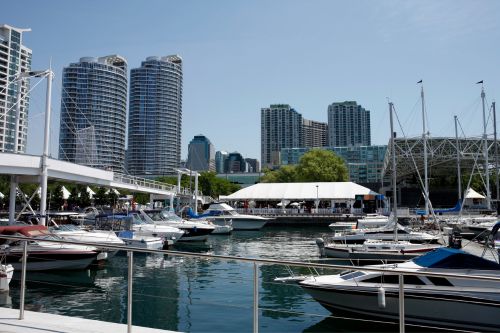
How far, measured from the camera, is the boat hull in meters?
11.0

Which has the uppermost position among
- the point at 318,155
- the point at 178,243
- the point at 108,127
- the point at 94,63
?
the point at 94,63

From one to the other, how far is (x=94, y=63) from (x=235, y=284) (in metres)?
119

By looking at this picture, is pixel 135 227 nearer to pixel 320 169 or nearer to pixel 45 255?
pixel 45 255

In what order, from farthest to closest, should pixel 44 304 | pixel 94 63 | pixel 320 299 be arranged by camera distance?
1. pixel 94 63
2. pixel 44 304
3. pixel 320 299

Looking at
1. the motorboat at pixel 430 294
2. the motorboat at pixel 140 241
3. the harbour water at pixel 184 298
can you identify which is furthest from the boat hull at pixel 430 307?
the motorboat at pixel 140 241

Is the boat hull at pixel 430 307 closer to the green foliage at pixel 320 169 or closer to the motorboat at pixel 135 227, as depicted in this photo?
the motorboat at pixel 135 227

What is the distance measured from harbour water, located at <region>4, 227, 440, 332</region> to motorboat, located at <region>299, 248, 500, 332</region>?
0.73m

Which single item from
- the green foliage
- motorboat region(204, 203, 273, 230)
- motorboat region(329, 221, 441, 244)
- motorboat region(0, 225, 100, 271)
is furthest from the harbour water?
the green foliage

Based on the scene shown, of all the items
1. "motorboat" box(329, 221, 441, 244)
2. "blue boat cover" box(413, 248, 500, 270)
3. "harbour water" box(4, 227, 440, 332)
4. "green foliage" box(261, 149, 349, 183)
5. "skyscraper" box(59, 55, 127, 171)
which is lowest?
"harbour water" box(4, 227, 440, 332)

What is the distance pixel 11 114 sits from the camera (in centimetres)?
12950

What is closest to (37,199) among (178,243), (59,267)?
(178,243)

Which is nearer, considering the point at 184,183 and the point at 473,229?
the point at 473,229

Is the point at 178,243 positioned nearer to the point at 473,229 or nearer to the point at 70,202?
the point at 473,229

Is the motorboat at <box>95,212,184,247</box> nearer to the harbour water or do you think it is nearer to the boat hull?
the harbour water
